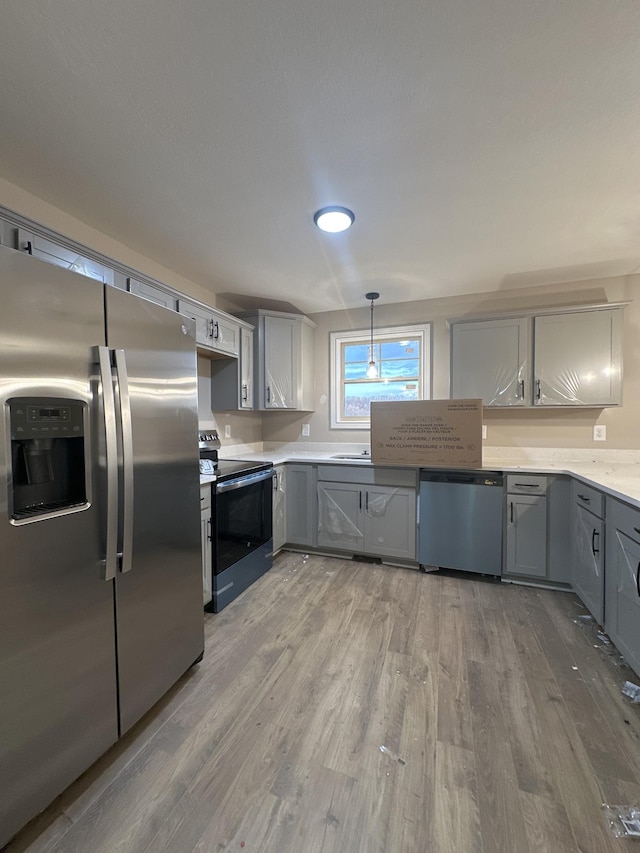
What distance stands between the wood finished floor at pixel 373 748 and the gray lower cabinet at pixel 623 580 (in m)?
0.18

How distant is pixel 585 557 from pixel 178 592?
2.47m

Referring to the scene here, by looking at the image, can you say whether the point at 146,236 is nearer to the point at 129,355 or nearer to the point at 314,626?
the point at 129,355

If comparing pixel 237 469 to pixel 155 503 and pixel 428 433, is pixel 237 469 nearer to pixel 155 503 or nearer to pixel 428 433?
pixel 155 503

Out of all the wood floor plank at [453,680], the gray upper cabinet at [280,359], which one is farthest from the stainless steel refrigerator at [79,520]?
the gray upper cabinet at [280,359]

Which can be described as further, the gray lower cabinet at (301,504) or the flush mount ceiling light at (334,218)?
the gray lower cabinet at (301,504)

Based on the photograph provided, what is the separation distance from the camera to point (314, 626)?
2.19 metres

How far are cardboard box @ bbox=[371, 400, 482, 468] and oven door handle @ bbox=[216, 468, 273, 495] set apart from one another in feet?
3.11

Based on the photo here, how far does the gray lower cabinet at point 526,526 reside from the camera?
8.64ft

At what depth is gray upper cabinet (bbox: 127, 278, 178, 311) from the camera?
7.17 feet

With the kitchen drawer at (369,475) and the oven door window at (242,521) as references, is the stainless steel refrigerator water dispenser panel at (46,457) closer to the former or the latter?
the oven door window at (242,521)

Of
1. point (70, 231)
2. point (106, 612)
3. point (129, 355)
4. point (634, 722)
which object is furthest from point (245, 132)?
point (634, 722)

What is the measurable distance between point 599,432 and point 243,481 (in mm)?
3031

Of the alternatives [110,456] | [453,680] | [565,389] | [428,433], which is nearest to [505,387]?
[565,389]

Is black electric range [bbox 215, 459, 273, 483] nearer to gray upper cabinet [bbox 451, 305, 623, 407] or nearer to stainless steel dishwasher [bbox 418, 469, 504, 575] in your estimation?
stainless steel dishwasher [bbox 418, 469, 504, 575]
